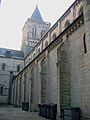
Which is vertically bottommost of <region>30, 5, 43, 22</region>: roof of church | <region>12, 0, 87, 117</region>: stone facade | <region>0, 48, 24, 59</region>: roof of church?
<region>12, 0, 87, 117</region>: stone facade

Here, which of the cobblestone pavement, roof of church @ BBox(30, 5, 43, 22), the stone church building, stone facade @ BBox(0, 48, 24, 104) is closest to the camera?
the stone church building

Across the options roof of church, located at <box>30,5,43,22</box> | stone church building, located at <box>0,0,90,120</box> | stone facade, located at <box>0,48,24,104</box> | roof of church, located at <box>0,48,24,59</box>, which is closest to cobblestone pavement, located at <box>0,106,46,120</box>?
stone church building, located at <box>0,0,90,120</box>

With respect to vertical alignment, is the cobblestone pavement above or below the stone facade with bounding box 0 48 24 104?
below

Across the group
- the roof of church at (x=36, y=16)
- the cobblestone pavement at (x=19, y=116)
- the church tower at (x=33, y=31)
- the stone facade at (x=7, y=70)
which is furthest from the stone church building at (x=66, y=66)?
the roof of church at (x=36, y=16)

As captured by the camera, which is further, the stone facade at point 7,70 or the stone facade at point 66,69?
the stone facade at point 7,70

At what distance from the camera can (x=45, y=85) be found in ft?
66.8

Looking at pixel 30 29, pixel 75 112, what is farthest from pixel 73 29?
pixel 30 29

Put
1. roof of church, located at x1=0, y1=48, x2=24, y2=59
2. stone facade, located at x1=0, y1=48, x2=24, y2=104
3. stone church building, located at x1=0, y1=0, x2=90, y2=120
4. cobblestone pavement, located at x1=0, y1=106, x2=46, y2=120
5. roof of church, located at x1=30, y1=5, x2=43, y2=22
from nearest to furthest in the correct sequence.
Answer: stone church building, located at x1=0, y1=0, x2=90, y2=120, cobblestone pavement, located at x1=0, y1=106, x2=46, y2=120, stone facade, located at x1=0, y1=48, x2=24, y2=104, roof of church, located at x1=0, y1=48, x2=24, y2=59, roof of church, located at x1=30, y1=5, x2=43, y2=22

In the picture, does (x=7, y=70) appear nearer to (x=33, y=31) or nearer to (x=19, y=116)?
(x=33, y=31)

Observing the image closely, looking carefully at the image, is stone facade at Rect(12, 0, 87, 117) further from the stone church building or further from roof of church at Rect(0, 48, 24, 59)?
roof of church at Rect(0, 48, 24, 59)

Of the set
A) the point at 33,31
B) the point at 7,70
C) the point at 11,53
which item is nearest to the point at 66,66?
the point at 7,70

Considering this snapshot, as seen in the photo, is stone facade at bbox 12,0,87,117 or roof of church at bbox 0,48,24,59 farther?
roof of church at bbox 0,48,24,59

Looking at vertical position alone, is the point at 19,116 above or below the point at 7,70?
below

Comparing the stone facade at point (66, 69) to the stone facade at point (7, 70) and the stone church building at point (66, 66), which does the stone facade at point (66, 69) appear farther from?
the stone facade at point (7, 70)
